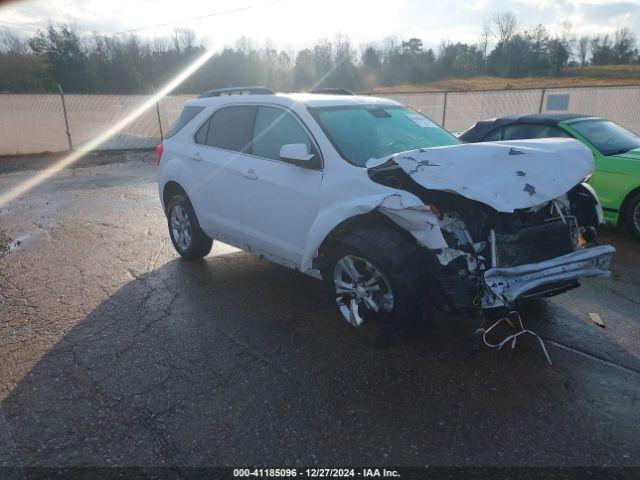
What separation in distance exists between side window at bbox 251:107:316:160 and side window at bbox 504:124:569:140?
12.9ft

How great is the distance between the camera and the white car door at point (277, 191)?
393cm

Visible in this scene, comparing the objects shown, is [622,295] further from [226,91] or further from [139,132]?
[139,132]

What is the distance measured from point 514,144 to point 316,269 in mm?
1849

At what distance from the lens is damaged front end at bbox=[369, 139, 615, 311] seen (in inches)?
122

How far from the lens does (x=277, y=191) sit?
4.15 meters

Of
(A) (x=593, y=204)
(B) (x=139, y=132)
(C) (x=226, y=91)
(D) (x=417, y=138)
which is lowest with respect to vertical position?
(B) (x=139, y=132)

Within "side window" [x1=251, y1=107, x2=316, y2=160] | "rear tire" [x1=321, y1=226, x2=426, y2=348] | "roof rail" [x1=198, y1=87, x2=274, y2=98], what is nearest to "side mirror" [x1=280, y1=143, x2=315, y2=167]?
"side window" [x1=251, y1=107, x2=316, y2=160]

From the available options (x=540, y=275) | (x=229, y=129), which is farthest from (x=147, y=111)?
(x=540, y=275)

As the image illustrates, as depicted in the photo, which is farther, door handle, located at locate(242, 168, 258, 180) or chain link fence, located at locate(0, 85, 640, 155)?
chain link fence, located at locate(0, 85, 640, 155)

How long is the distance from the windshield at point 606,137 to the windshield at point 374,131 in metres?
2.81

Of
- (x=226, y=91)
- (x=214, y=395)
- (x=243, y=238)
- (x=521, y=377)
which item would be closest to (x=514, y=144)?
(x=521, y=377)

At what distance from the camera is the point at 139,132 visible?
62.6ft

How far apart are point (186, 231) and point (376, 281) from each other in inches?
113

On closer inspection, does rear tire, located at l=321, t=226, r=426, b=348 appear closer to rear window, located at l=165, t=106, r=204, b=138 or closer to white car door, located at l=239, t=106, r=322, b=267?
white car door, located at l=239, t=106, r=322, b=267
